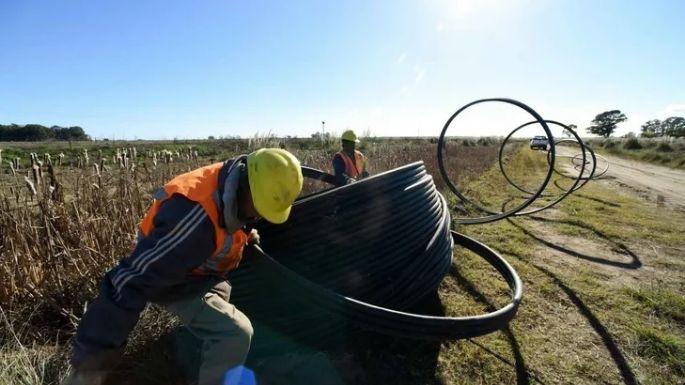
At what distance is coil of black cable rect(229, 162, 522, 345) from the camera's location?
227 cm

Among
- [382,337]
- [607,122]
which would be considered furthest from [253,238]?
[607,122]

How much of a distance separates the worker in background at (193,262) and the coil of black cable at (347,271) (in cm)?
50

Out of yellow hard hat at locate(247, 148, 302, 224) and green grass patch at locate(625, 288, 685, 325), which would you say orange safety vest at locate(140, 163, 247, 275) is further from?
green grass patch at locate(625, 288, 685, 325)

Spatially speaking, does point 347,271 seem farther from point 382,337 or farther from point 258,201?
point 258,201

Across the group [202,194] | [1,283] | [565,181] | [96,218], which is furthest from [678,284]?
[565,181]

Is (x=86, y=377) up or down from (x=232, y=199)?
down

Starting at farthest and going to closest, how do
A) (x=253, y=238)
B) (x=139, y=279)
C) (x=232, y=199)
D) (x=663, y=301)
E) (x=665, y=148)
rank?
(x=665, y=148), (x=663, y=301), (x=253, y=238), (x=232, y=199), (x=139, y=279)

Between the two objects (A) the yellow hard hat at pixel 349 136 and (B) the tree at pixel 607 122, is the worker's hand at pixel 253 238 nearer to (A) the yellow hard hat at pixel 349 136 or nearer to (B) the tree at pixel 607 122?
(A) the yellow hard hat at pixel 349 136

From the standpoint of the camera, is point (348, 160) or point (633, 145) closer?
point (348, 160)

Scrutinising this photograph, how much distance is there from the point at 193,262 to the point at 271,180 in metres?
0.48

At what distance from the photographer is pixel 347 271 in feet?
8.95

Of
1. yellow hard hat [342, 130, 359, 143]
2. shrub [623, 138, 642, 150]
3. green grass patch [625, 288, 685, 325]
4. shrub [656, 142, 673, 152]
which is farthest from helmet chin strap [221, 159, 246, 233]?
shrub [623, 138, 642, 150]

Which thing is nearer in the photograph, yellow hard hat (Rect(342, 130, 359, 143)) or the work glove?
the work glove

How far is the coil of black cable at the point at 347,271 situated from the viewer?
2.27 m
